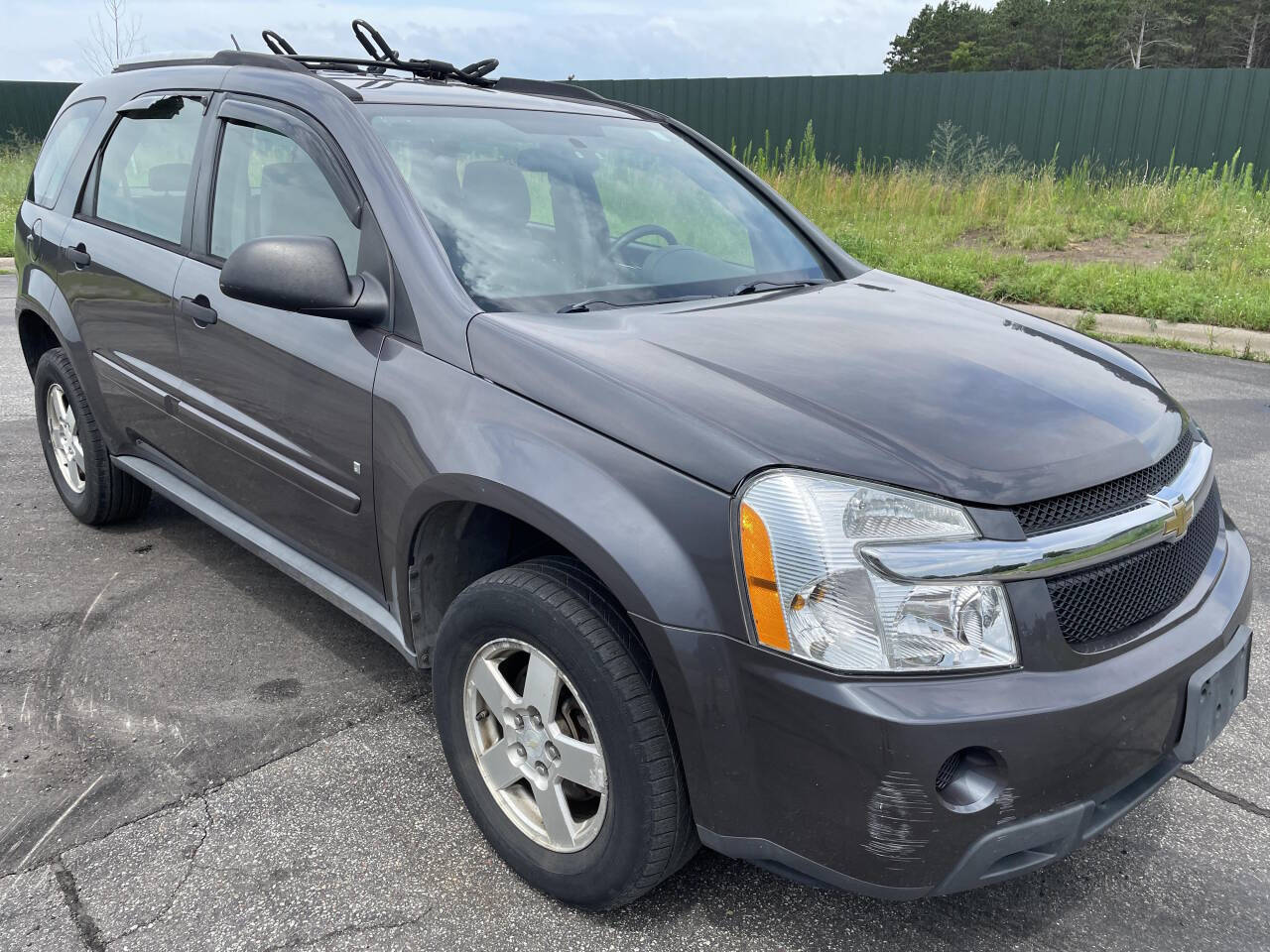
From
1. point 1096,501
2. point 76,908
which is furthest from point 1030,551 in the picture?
point 76,908

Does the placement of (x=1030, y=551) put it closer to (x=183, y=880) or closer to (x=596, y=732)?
(x=596, y=732)

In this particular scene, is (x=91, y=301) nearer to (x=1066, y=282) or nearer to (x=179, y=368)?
(x=179, y=368)

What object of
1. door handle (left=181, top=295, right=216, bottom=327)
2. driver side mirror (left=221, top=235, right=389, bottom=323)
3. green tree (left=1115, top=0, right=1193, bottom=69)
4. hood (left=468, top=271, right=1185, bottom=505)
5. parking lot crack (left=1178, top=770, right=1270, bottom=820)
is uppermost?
green tree (left=1115, top=0, right=1193, bottom=69)

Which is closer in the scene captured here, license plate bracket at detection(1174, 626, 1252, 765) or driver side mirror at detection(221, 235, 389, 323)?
license plate bracket at detection(1174, 626, 1252, 765)

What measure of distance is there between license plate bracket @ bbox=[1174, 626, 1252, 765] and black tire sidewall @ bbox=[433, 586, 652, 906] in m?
1.08

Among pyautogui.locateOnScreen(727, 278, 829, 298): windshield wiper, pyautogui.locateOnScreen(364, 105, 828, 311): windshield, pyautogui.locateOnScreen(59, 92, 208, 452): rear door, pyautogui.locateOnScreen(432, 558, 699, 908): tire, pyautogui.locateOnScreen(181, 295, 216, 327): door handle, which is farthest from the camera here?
pyautogui.locateOnScreen(59, 92, 208, 452): rear door

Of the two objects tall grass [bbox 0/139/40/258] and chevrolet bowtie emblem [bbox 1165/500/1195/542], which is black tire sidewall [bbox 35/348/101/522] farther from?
tall grass [bbox 0/139/40/258]

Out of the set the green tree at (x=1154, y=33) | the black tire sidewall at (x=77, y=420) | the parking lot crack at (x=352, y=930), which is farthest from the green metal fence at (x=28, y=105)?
A: the green tree at (x=1154, y=33)

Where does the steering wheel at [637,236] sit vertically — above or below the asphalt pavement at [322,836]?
above

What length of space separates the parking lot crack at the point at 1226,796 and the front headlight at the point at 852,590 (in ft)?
4.20

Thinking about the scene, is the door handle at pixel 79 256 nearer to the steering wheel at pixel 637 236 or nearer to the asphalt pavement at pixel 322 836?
the asphalt pavement at pixel 322 836

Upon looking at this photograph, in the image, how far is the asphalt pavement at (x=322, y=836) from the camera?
226cm

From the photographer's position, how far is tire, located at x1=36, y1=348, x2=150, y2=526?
4215 millimetres

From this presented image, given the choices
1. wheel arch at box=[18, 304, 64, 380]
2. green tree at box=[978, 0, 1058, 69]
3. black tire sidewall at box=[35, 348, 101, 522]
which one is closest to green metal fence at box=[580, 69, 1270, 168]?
wheel arch at box=[18, 304, 64, 380]
